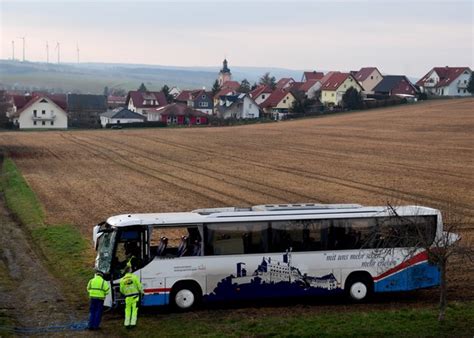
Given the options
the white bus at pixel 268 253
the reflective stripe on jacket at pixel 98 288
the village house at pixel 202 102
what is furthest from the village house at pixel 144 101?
the reflective stripe on jacket at pixel 98 288

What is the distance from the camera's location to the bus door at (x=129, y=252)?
1791 centimetres

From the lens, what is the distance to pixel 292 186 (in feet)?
135

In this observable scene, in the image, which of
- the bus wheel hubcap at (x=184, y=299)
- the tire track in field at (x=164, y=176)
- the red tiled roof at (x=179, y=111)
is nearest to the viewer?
the bus wheel hubcap at (x=184, y=299)

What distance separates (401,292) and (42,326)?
393 inches

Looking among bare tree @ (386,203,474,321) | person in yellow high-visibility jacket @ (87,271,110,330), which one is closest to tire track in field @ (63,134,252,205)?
bare tree @ (386,203,474,321)

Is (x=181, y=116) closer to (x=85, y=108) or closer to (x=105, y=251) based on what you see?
(x=85, y=108)

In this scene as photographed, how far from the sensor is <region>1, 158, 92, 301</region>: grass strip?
72.4 feet

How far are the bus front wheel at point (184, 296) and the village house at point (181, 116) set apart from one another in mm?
104107

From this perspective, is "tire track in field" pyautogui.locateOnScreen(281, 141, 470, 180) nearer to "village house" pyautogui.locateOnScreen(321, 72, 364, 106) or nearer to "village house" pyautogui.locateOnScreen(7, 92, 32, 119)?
"village house" pyautogui.locateOnScreen(321, 72, 364, 106)

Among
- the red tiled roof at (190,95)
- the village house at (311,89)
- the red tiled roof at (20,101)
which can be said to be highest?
the village house at (311,89)

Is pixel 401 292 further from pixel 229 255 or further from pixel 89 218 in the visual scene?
pixel 89 218

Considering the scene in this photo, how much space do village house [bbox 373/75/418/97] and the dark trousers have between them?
12091 centimetres

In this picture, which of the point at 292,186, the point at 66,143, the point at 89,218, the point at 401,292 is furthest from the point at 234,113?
the point at 401,292

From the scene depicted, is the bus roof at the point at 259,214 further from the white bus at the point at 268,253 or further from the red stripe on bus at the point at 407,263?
the red stripe on bus at the point at 407,263
